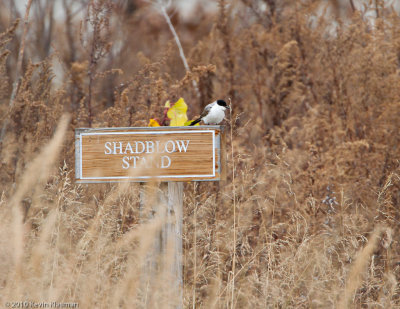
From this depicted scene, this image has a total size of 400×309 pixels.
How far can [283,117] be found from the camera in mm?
6031

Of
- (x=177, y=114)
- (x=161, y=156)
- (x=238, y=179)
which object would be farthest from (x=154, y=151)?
(x=238, y=179)

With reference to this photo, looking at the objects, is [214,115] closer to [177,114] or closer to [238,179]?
[177,114]

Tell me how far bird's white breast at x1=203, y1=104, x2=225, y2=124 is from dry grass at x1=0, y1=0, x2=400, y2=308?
0.35 m

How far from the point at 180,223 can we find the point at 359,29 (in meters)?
4.04

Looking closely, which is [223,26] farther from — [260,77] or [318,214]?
[318,214]

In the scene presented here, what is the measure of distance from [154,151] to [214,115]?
0.99 meters

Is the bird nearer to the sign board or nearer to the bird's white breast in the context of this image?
the bird's white breast

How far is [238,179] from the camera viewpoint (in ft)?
12.9

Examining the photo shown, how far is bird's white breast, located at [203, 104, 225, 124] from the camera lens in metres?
3.49

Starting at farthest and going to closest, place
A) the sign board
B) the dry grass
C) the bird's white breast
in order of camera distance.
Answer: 1. the bird's white breast
2. the sign board
3. the dry grass

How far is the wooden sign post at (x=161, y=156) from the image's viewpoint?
8.61 feet

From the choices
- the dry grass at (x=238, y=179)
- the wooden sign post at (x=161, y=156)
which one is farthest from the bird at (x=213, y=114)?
the wooden sign post at (x=161, y=156)

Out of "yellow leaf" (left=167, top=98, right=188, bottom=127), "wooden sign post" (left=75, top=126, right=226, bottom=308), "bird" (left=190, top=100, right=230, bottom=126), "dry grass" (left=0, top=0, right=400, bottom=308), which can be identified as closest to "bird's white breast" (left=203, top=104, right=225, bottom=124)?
"bird" (left=190, top=100, right=230, bottom=126)

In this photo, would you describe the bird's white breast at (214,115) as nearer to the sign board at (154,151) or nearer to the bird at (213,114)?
the bird at (213,114)
